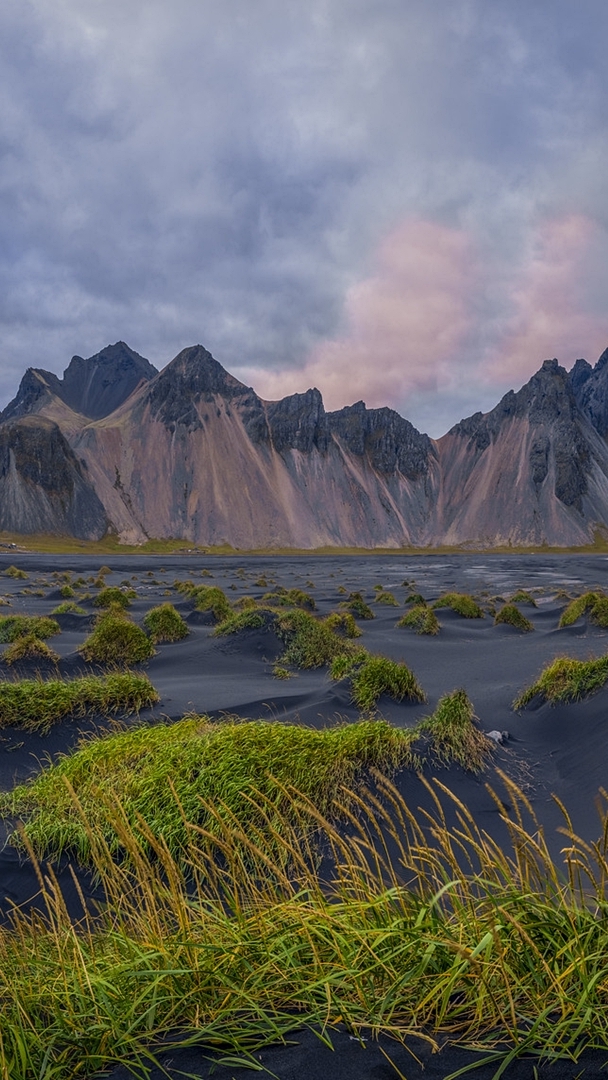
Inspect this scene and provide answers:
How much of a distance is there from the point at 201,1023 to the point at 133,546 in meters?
137

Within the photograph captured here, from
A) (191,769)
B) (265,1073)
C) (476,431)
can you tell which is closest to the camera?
(265,1073)

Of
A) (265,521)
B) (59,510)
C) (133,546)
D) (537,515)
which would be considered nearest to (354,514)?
(265,521)

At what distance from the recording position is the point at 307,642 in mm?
16531

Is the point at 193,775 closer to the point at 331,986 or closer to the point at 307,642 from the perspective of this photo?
the point at 331,986

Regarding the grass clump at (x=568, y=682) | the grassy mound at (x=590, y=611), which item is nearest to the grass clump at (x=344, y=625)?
the grassy mound at (x=590, y=611)

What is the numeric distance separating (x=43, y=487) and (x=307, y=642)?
131 meters

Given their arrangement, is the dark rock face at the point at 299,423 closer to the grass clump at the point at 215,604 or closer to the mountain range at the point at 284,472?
the mountain range at the point at 284,472

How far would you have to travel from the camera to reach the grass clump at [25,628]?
1761 cm

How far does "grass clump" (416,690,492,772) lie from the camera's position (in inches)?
340

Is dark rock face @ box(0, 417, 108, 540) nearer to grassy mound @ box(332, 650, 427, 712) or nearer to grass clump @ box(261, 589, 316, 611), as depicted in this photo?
grass clump @ box(261, 589, 316, 611)

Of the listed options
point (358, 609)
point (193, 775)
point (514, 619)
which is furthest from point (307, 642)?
point (514, 619)

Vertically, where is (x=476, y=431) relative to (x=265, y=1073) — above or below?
above

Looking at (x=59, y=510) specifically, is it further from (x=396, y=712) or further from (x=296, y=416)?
(x=396, y=712)

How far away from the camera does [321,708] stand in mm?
11047
